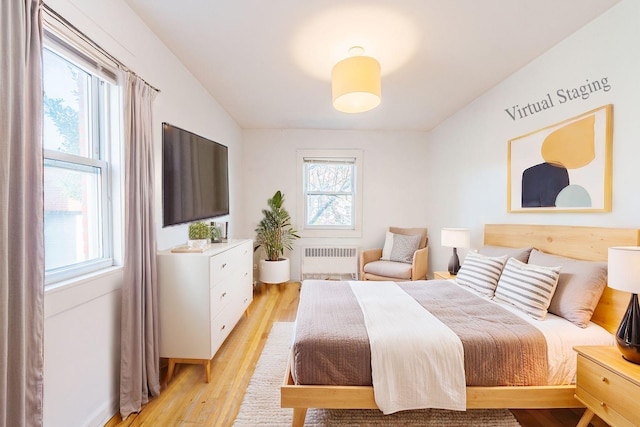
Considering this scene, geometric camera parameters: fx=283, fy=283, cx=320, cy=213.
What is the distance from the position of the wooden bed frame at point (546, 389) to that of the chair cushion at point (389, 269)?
5.61ft

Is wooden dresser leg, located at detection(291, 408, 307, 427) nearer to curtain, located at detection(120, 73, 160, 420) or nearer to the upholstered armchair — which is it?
curtain, located at detection(120, 73, 160, 420)

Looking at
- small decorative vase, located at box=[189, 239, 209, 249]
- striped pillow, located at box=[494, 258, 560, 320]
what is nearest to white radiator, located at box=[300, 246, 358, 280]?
small decorative vase, located at box=[189, 239, 209, 249]

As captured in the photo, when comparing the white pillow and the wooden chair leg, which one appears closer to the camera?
the wooden chair leg

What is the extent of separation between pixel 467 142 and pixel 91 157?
3.63 meters

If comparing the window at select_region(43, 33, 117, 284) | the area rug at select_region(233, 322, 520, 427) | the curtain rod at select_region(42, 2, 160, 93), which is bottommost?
the area rug at select_region(233, 322, 520, 427)

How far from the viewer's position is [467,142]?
3439mm

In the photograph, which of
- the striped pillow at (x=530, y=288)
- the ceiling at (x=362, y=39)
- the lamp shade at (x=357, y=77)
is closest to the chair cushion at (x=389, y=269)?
the striped pillow at (x=530, y=288)

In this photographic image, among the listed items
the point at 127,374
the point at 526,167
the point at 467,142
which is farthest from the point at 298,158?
the point at 127,374

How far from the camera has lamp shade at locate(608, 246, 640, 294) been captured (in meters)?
1.30

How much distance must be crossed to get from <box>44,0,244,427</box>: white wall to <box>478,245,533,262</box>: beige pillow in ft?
9.26

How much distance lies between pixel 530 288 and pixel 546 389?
602mm

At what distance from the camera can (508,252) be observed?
8.04 feet

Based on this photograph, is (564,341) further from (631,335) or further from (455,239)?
(455,239)

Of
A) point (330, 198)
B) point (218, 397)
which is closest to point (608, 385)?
point (218, 397)
